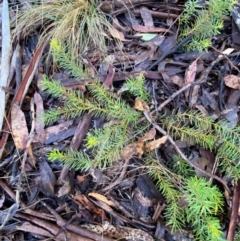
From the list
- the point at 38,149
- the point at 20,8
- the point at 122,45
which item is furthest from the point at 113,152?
the point at 20,8

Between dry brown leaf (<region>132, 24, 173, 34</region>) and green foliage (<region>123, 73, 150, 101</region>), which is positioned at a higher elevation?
dry brown leaf (<region>132, 24, 173, 34</region>)

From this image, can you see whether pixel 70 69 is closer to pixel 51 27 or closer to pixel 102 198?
pixel 51 27

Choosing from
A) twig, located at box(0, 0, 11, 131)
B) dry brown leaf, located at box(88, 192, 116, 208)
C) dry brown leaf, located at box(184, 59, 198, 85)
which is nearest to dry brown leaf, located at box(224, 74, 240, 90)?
dry brown leaf, located at box(184, 59, 198, 85)

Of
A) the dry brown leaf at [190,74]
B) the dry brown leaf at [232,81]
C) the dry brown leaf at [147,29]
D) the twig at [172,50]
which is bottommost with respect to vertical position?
the dry brown leaf at [232,81]

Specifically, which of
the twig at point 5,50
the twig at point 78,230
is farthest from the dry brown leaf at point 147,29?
the twig at point 78,230

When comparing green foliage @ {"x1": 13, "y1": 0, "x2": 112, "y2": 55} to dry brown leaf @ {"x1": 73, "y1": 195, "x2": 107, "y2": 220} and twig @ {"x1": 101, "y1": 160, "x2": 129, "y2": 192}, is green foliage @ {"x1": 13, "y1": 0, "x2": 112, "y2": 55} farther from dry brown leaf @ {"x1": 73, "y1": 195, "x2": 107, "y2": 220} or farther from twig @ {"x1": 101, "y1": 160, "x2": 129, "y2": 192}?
dry brown leaf @ {"x1": 73, "y1": 195, "x2": 107, "y2": 220}

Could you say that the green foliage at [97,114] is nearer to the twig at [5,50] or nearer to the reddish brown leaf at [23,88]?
the reddish brown leaf at [23,88]
